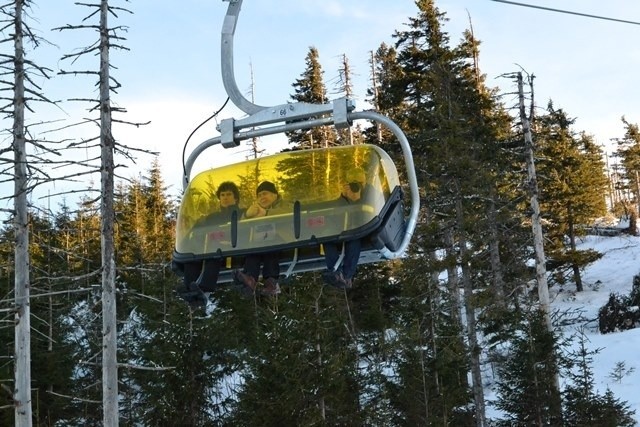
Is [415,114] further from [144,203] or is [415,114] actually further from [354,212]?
[144,203]

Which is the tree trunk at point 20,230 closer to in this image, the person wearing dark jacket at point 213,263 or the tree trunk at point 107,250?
the tree trunk at point 107,250

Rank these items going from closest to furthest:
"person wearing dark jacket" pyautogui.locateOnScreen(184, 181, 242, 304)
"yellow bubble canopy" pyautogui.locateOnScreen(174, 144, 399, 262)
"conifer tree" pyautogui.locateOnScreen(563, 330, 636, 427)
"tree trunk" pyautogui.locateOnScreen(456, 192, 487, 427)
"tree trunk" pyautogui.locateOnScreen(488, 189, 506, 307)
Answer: "yellow bubble canopy" pyautogui.locateOnScreen(174, 144, 399, 262), "person wearing dark jacket" pyautogui.locateOnScreen(184, 181, 242, 304), "conifer tree" pyautogui.locateOnScreen(563, 330, 636, 427), "tree trunk" pyautogui.locateOnScreen(456, 192, 487, 427), "tree trunk" pyautogui.locateOnScreen(488, 189, 506, 307)

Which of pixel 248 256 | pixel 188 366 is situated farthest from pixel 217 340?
pixel 248 256

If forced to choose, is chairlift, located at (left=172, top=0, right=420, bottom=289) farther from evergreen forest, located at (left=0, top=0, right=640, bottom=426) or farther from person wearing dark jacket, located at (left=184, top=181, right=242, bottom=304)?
evergreen forest, located at (left=0, top=0, right=640, bottom=426)

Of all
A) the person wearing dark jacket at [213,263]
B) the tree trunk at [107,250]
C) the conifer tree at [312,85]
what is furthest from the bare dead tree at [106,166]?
the conifer tree at [312,85]

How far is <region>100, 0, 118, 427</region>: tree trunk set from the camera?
14.8 m

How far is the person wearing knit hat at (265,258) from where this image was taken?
6.18m

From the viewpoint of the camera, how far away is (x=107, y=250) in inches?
605

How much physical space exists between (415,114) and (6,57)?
1484 centimetres

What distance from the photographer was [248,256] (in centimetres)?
649

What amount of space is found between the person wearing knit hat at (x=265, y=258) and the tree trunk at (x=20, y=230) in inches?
432

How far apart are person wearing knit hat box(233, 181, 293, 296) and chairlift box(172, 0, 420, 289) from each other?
0.17 ft

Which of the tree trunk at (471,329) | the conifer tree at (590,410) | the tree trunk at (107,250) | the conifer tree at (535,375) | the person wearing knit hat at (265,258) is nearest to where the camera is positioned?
the person wearing knit hat at (265,258)

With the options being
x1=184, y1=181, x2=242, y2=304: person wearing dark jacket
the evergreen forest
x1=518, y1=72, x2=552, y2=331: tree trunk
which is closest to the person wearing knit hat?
x1=184, y1=181, x2=242, y2=304: person wearing dark jacket
